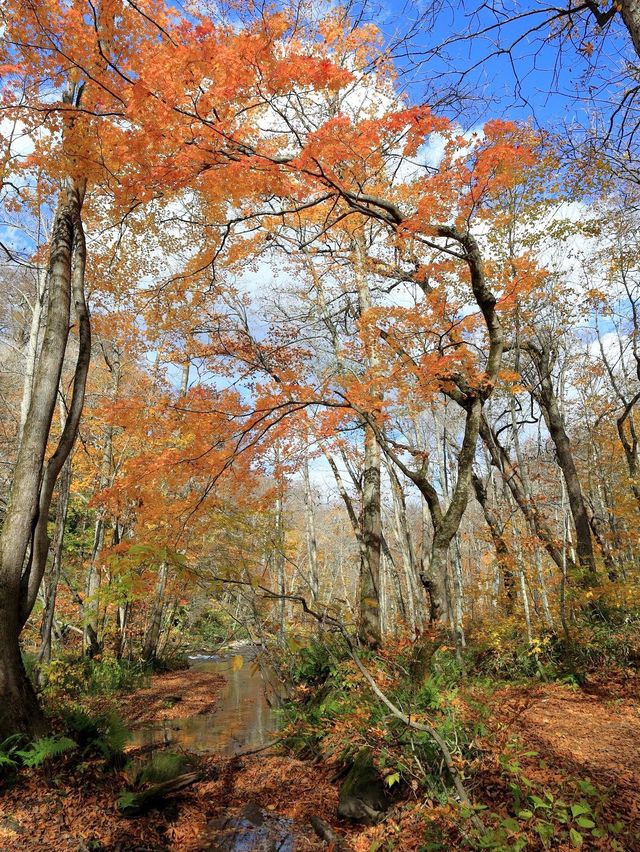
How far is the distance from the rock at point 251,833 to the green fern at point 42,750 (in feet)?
5.01

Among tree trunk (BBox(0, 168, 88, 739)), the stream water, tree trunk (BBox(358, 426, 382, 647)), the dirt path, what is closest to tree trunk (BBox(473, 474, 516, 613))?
tree trunk (BBox(358, 426, 382, 647))

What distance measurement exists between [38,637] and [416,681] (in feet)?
35.6

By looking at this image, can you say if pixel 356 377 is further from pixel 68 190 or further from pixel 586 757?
pixel 586 757

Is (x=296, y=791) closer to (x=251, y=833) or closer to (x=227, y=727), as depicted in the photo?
(x=251, y=833)

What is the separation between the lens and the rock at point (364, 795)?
4.08 meters

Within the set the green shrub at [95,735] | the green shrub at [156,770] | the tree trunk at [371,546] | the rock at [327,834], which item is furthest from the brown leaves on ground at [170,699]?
the rock at [327,834]

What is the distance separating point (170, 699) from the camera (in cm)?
1013

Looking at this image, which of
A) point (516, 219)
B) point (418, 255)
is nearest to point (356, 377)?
point (418, 255)

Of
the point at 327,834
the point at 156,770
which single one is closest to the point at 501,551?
the point at 327,834

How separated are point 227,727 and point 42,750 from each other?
5.69m

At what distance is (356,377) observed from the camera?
912cm

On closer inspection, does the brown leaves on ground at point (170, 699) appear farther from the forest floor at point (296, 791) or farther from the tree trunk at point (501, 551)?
the tree trunk at point (501, 551)

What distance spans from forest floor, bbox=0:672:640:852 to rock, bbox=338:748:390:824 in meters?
0.11

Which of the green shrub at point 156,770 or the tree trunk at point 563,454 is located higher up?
the tree trunk at point 563,454
